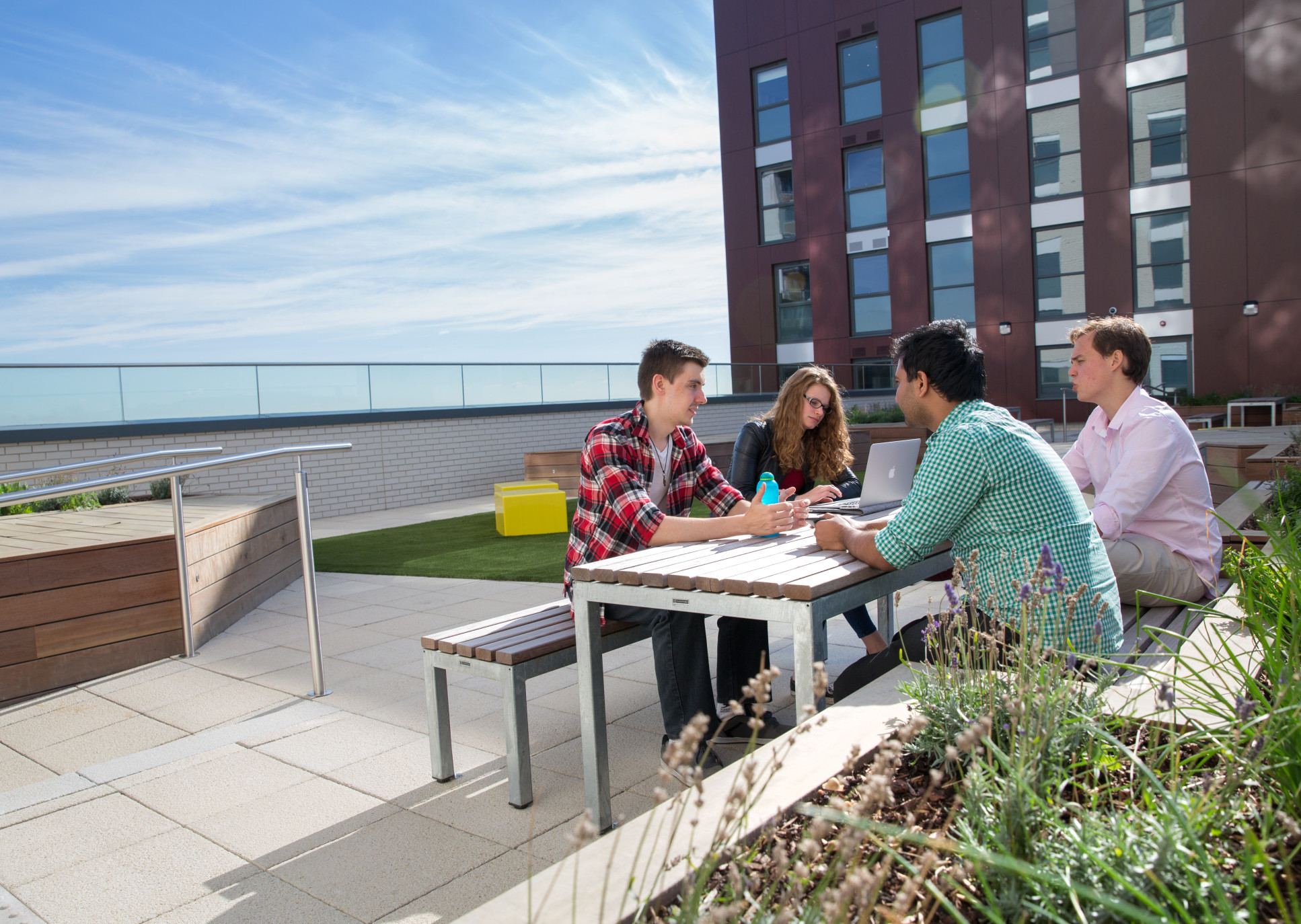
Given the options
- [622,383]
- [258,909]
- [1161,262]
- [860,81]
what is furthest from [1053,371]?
[258,909]

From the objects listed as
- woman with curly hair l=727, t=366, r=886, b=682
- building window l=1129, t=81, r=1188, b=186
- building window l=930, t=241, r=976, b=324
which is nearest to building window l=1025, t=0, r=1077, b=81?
building window l=1129, t=81, r=1188, b=186

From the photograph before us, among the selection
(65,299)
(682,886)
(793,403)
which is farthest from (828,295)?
(65,299)

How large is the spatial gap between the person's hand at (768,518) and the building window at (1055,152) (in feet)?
63.3

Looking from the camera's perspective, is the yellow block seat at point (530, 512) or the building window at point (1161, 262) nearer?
the yellow block seat at point (530, 512)

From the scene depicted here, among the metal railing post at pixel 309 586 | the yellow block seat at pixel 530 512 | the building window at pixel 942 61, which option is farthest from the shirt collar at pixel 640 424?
the building window at pixel 942 61

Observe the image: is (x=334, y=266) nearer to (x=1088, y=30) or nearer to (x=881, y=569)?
(x=1088, y=30)

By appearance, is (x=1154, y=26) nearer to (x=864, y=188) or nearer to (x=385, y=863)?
(x=864, y=188)

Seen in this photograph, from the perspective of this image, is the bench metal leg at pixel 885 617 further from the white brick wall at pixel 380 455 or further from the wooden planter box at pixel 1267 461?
the white brick wall at pixel 380 455

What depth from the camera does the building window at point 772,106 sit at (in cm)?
2259

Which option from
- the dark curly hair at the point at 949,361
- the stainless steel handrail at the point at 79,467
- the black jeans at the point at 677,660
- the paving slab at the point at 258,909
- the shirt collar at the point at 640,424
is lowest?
the paving slab at the point at 258,909

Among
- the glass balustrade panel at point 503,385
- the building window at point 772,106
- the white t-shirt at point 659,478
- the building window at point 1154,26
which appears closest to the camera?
the white t-shirt at point 659,478

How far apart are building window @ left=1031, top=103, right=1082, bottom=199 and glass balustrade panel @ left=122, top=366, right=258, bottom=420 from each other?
16.9 meters

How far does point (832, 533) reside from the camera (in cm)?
267

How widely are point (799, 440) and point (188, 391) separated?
9750 mm
